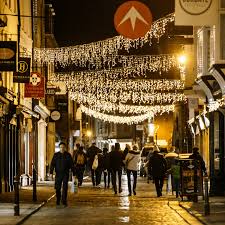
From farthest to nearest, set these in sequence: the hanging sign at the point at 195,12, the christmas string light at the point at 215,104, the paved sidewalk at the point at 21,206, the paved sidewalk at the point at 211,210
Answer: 1. the christmas string light at the point at 215,104
2. the paved sidewalk at the point at 21,206
3. the paved sidewalk at the point at 211,210
4. the hanging sign at the point at 195,12

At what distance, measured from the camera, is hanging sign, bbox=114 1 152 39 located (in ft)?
55.4

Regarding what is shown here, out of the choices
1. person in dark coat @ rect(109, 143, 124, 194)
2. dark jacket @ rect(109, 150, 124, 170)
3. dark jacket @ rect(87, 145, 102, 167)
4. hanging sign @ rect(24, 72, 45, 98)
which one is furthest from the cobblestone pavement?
dark jacket @ rect(87, 145, 102, 167)

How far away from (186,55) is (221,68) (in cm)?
1358

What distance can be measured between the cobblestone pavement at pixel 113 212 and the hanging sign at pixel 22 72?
15.1ft

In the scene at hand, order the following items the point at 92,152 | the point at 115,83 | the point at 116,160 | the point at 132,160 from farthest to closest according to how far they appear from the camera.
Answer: the point at 115,83
the point at 92,152
the point at 116,160
the point at 132,160

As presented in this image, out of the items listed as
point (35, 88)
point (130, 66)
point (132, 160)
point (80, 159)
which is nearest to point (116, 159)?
point (132, 160)

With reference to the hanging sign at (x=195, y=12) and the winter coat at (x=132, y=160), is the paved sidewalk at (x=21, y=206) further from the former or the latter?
the hanging sign at (x=195, y=12)

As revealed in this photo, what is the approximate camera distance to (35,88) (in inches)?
1289

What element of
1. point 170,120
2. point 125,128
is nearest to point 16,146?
point 170,120

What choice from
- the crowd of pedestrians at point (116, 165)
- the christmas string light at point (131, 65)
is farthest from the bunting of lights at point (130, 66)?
the crowd of pedestrians at point (116, 165)

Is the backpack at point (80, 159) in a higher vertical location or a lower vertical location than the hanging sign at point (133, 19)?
lower

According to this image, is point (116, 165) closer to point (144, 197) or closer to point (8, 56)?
point (144, 197)

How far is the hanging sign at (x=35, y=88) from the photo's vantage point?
106 ft

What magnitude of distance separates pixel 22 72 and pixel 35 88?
5.05m
